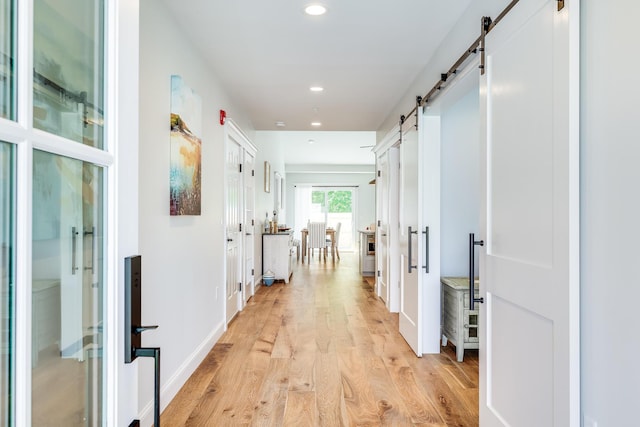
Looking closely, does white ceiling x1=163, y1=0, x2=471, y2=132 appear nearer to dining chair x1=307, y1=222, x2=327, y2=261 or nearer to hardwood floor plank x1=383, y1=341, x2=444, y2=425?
hardwood floor plank x1=383, y1=341, x2=444, y2=425

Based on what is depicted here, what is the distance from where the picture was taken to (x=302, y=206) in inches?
499

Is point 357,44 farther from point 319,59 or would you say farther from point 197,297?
point 197,297

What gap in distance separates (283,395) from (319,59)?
245 centimetres

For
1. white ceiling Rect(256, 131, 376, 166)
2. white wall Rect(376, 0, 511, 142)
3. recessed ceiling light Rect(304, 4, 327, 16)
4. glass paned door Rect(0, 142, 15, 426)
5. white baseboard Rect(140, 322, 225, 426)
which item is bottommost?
white baseboard Rect(140, 322, 225, 426)

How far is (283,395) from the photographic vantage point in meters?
2.58

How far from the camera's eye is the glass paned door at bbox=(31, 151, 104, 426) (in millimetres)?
598

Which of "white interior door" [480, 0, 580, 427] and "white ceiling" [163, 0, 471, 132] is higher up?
"white ceiling" [163, 0, 471, 132]

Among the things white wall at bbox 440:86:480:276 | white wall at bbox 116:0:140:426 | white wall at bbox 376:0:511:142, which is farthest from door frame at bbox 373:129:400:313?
white wall at bbox 116:0:140:426

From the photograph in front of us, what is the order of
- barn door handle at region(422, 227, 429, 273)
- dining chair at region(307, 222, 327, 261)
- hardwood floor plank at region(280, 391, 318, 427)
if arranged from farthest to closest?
dining chair at region(307, 222, 327, 261)
barn door handle at region(422, 227, 429, 273)
hardwood floor plank at region(280, 391, 318, 427)

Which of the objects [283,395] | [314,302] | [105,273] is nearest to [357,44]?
[283,395]

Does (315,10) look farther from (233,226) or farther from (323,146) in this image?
(323,146)

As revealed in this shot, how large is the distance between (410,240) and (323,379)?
1.36 meters

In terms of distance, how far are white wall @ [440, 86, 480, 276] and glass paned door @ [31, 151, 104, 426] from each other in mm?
3308

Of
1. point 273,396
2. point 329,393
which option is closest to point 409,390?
point 329,393
